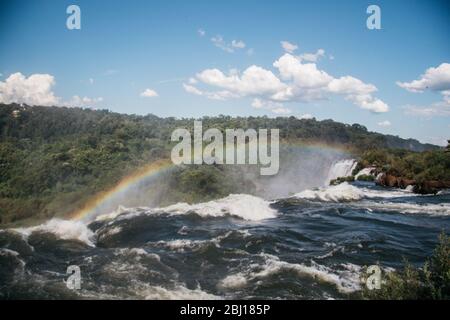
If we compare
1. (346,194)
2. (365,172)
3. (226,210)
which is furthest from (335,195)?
(365,172)

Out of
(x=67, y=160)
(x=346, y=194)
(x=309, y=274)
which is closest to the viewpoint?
(x=309, y=274)

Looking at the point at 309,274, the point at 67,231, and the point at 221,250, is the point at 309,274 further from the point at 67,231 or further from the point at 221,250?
the point at 67,231

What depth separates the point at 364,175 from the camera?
39.8 m

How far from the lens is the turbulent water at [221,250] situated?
1218cm

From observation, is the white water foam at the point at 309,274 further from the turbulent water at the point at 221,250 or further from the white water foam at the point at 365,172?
the white water foam at the point at 365,172

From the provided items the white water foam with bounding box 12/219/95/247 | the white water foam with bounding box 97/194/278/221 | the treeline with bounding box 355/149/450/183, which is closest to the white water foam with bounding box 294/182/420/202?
the treeline with bounding box 355/149/450/183

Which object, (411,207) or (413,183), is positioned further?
(413,183)

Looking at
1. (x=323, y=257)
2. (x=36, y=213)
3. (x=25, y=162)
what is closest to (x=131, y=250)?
(x=323, y=257)

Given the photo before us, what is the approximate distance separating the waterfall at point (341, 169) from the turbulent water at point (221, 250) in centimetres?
1697

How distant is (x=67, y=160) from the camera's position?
3250 cm

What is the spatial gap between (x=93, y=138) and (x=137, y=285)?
29.4 metres

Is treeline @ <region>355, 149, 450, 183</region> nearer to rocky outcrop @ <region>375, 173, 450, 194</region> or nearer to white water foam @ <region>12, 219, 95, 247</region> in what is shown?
rocky outcrop @ <region>375, 173, 450, 194</region>

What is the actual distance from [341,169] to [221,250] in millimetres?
30744

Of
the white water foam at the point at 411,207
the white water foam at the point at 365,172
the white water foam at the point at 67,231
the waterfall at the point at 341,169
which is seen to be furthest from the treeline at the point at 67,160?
the white water foam at the point at 365,172
